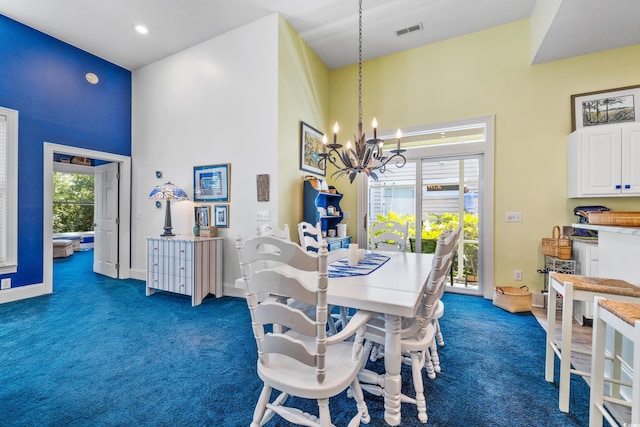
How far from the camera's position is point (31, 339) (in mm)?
2363

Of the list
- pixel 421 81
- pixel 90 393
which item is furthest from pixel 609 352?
pixel 421 81

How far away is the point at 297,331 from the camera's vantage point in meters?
1.07

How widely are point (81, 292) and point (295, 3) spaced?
15.6ft

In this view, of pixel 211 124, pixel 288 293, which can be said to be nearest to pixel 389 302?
pixel 288 293

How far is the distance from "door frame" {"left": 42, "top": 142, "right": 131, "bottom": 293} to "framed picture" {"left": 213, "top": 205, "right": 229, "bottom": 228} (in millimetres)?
1942

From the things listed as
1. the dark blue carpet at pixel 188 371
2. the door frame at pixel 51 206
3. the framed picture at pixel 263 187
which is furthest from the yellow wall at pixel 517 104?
the door frame at pixel 51 206

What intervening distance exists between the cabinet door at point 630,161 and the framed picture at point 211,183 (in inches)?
179

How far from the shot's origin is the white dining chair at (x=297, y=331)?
99 centimetres

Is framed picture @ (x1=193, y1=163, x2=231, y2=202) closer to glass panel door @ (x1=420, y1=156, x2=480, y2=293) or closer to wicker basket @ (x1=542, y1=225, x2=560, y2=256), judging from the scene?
glass panel door @ (x1=420, y1=156, x2=480, y2=293)

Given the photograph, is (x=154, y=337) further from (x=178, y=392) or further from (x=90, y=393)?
(x=178, y=392)

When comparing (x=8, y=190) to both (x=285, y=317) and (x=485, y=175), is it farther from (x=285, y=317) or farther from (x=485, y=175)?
(x=485, y=175)

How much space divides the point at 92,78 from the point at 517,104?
6220mm

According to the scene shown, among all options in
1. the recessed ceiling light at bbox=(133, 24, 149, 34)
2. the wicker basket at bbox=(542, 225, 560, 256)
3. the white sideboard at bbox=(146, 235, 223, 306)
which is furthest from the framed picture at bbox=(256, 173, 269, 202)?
the wicker basket at bbox=(542, 225, 560, 256)

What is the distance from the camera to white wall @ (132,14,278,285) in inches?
135
